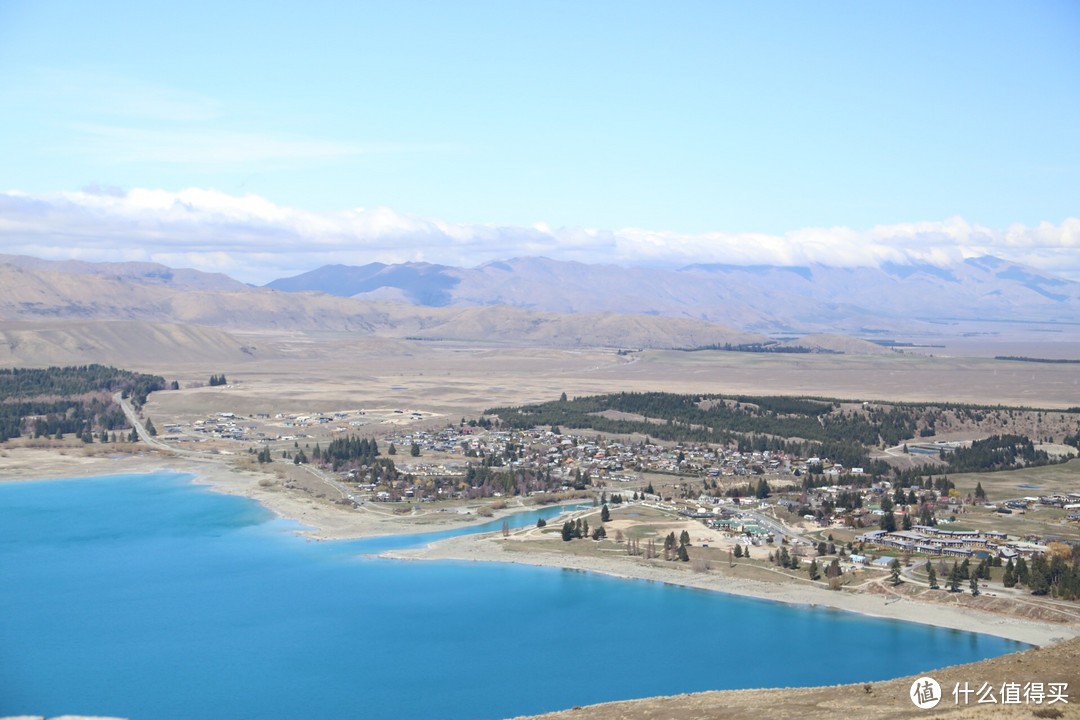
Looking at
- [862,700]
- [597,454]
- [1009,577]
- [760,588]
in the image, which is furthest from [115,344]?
[862,700]

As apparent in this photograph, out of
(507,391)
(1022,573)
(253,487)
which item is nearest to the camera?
(1022,573)

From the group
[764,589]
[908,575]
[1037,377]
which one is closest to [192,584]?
[764,589]

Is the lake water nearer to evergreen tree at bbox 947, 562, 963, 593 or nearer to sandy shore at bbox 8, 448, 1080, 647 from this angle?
sandy shore at bbox 8, 448, 1080, 647

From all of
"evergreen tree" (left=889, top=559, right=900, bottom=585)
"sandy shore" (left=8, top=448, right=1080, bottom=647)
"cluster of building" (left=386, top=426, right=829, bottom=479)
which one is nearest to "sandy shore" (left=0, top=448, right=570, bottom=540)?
"sandy shore" (left=8, top=448, right=1080, bottom=647)

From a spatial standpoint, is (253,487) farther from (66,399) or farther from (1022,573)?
(66,399)

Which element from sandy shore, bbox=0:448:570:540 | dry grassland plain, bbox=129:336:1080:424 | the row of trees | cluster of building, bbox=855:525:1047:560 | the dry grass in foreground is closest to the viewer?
the dry grass in foreground

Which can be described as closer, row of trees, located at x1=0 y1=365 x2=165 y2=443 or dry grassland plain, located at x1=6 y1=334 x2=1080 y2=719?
dry grassland plain, located at x1=6 y1=334 x2=1080 y2=719
